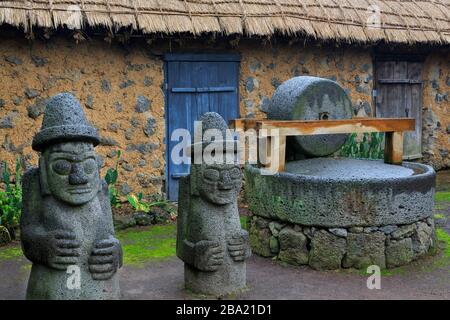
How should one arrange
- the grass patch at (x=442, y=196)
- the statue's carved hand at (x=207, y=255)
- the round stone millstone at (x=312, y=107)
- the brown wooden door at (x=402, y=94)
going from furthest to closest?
the brown wooden door at (x=402, y=94), the grass patch at (x=442, y=196), the round stone millstone at (x=312, y=107), the statue's carved hand at (x=207, y=255)

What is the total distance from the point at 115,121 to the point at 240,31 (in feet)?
6.27

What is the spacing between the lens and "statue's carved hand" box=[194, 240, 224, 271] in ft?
14.6

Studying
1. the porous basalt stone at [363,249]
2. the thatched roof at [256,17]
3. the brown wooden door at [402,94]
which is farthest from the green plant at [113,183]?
the brown wooden door at [402,94]

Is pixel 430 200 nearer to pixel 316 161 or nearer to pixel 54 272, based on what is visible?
pixel 316 161

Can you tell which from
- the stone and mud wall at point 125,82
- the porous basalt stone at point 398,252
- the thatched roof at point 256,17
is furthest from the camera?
the stone and mud wall at point 125,82

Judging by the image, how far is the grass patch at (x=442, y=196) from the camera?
340 inches

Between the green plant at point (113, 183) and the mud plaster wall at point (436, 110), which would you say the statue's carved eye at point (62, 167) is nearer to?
the green plant at point (113, 183)

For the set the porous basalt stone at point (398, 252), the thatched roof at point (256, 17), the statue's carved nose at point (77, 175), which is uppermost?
the thatched roof at point (256, 17)

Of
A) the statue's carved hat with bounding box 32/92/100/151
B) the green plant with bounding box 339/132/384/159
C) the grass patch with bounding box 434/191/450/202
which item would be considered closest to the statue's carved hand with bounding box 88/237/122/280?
the statue's carved hat with bounding box 32/92/100/151

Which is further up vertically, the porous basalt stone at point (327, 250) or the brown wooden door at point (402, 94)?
the brown wooden door at point (402, 94)

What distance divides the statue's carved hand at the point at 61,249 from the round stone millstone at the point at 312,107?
2904mm

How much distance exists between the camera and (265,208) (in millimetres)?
5762

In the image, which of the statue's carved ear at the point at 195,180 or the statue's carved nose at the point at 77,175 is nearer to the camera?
the statue's carved nose at the point at 77,175

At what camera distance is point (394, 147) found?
630 cm
